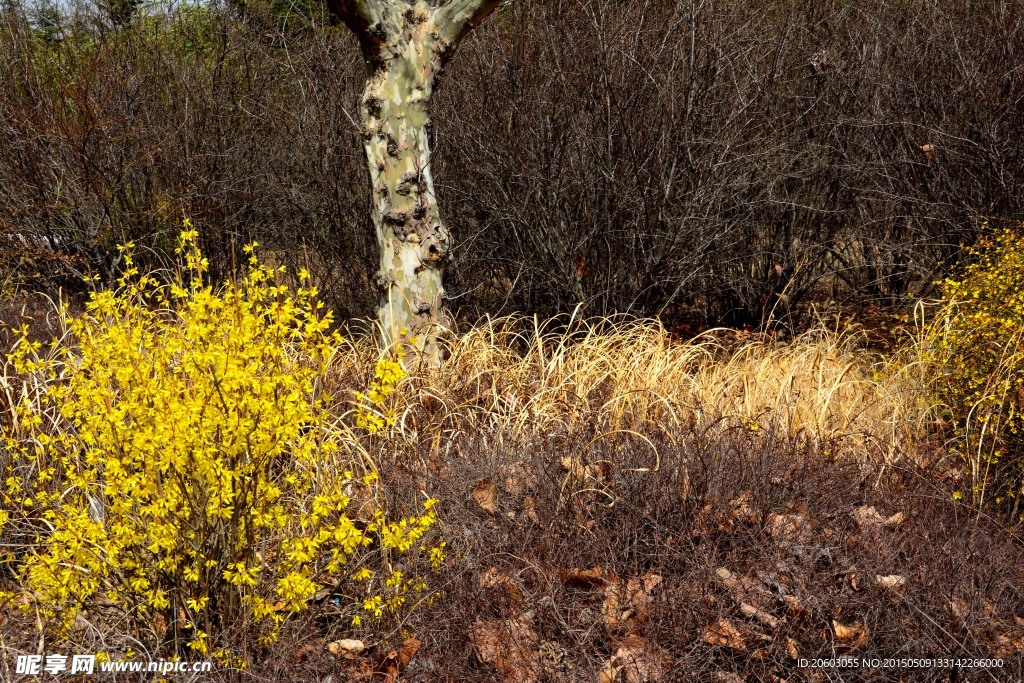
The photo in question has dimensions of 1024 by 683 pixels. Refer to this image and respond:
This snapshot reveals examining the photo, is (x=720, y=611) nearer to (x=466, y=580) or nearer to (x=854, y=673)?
(x=854, y=673)

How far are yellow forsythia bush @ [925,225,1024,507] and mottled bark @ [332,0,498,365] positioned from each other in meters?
2.43

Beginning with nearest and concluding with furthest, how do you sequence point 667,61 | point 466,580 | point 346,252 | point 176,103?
point 466,580, point 667,61, point 346,252, point 176,103

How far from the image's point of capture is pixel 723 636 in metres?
2.68

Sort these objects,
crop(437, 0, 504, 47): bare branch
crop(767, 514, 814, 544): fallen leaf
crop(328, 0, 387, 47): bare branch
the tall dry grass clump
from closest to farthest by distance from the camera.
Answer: crop(767, 514, 814, 544): fallen leaf, the tall dry grass clump, crop(328, 0, 387, 47): bare branch, crop(437, 0, 504, 47): bare branch

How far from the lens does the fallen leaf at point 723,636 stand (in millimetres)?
2652

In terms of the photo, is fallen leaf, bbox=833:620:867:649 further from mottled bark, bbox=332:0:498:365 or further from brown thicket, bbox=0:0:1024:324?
brown thicket, bbox=0:0:1024:324

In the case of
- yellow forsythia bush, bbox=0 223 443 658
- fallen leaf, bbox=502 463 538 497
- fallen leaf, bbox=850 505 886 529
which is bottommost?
fallen leaf, bbox=850 505 886 529

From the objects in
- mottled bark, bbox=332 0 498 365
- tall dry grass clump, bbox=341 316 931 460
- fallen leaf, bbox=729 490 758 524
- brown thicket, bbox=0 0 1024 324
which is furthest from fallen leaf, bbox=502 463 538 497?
brown thicket, bbox=0 0 1024 324

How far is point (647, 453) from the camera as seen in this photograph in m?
3.56

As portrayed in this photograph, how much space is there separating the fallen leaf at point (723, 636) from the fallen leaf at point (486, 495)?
2.89 ft

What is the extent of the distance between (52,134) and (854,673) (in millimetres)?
6025

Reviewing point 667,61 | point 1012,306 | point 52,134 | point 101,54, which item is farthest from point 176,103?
point 1012,306

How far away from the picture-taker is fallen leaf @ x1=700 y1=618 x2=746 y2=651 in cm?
265

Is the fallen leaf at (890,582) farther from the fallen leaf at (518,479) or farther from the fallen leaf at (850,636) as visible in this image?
the fallen leaf at (518,479)
